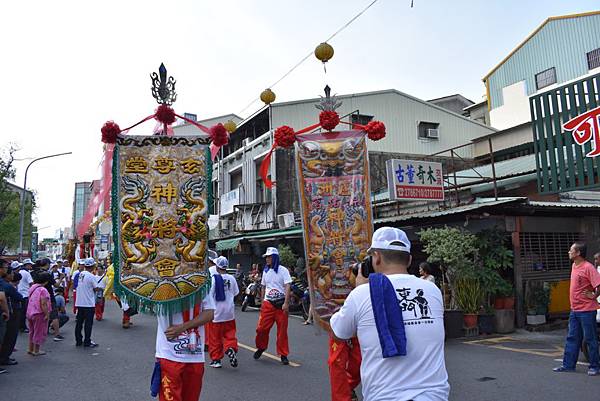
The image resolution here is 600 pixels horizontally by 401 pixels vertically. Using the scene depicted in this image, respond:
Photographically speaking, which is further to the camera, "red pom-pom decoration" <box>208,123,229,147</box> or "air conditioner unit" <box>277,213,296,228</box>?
"air conditioner unit" <box>277,213,296,228</box>

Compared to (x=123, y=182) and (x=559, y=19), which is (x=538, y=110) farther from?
(x=559, y=19)

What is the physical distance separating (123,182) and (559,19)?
23.0m

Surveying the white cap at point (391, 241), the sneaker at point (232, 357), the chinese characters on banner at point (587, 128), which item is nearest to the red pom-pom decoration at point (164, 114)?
the white cap at point (391, 241)

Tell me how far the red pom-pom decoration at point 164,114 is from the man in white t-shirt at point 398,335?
283 centimetres

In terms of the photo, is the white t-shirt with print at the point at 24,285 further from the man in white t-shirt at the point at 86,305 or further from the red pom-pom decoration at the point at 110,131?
the red pom-pom decoration at the point at 110,131

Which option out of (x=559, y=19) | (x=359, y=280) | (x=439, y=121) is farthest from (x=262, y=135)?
(x=359, y=280)

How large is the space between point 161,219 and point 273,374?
3.66 meters

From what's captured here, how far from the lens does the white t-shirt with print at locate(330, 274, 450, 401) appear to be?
7.26 feet

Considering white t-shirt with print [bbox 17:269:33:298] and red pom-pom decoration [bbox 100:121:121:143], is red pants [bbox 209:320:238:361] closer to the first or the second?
red pom-pom decoration [bbox 100:121:121:143]

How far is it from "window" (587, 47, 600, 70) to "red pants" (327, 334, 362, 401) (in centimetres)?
2031

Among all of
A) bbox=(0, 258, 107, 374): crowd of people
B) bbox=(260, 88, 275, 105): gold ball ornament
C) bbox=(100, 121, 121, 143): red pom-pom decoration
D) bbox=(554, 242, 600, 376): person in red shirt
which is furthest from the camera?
bbox=(260, 88, 275, 105): gold ball ornament

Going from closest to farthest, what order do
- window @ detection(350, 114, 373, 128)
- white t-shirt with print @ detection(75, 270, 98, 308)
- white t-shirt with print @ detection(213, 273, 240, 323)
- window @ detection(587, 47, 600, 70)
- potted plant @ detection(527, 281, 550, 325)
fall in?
white t-shirt with print @ detection(213, 273, 240, 323), white t-shirt with print @ detection(75, 270, 98, 308), potted plant @ detection(527, 281, 550, 325), window @ detection(587, 47, 600, 70), window @ detection(350, 114, 373, 128)

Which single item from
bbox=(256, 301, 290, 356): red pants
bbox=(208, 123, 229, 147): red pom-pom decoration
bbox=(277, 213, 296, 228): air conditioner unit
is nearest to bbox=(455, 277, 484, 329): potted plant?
bbox=(256, 301, 290, 356): red pants

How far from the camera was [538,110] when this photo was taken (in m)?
11.3
